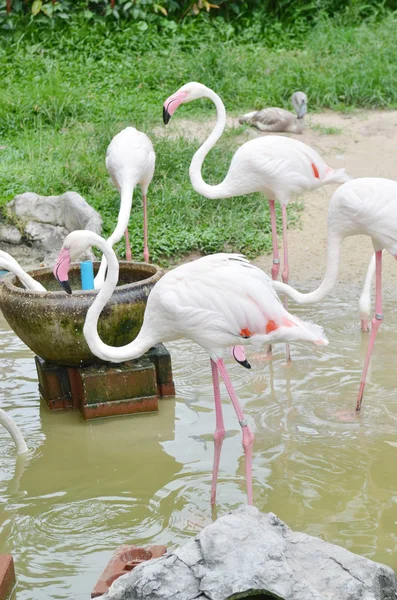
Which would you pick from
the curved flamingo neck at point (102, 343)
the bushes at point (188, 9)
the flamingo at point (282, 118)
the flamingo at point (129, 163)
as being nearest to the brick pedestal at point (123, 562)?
the curved flamingo neck at point (102, 343)

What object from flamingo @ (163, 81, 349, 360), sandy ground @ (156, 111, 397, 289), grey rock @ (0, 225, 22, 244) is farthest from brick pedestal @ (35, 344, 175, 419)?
grey rock @ (0, 225, 22, 244)

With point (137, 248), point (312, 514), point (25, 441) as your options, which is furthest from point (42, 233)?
point (312, 514)

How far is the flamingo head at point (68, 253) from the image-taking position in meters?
4.31

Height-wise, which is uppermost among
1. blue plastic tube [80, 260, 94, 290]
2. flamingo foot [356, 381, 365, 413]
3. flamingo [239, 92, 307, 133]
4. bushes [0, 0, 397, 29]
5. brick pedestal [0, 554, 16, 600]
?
bushes [0, 0, 397, 29]

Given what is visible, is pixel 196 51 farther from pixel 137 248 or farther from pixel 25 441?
pixel 25 441

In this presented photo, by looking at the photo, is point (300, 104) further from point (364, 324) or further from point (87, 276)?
point (87, 276)

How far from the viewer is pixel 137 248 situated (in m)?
8.10

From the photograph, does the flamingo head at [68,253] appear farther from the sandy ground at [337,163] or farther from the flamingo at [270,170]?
the sandy ground at [337,163]

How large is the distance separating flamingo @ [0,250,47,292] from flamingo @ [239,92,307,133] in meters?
5.18

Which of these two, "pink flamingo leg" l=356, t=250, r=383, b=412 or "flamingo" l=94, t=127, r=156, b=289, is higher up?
"flamingo" l=94, t=127, r=156, b=289

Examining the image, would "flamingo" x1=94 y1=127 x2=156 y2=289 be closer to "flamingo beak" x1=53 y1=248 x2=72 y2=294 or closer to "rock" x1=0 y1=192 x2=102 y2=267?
"rock" x1=0 y1=192 x2=102 y2=267

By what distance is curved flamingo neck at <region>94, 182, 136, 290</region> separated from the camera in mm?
5688

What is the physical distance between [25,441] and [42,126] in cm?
596

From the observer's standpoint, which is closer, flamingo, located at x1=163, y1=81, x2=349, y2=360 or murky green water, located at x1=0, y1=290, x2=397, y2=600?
murky green water, located at x1=0, y1=290, x2=397, y2=600
